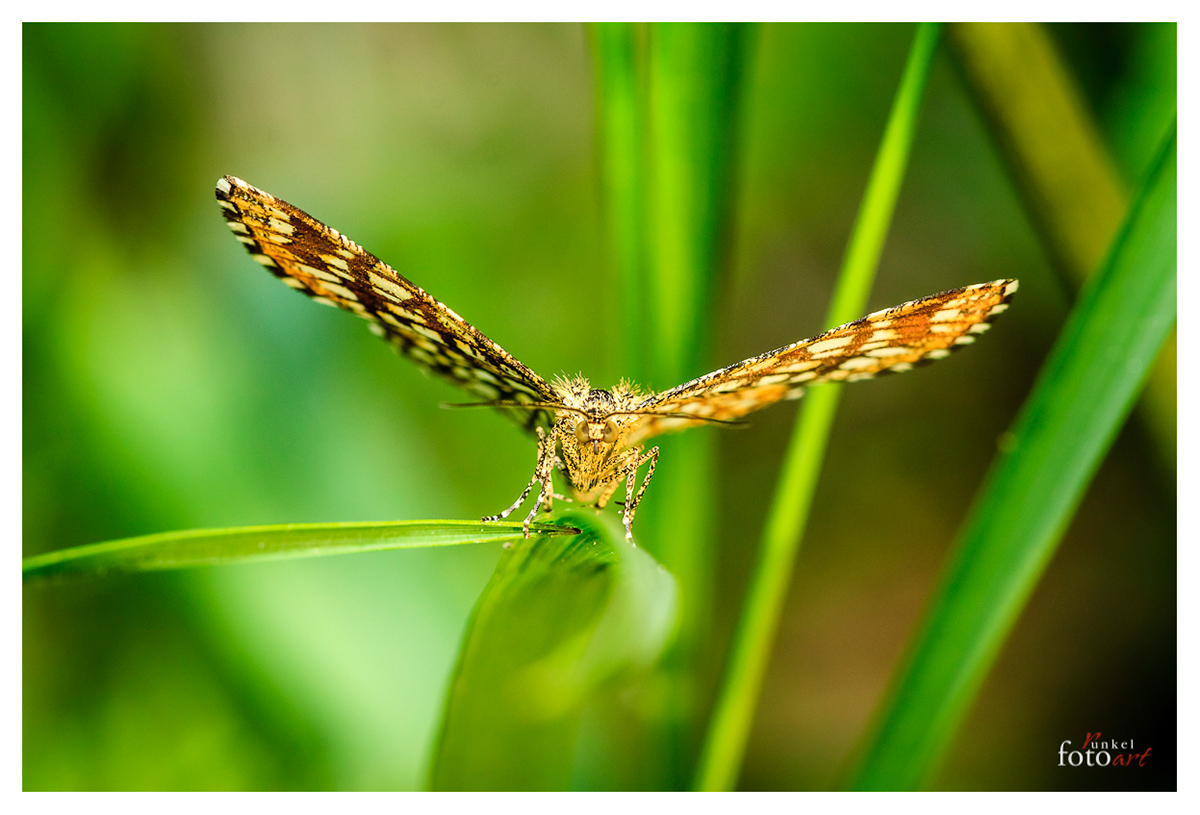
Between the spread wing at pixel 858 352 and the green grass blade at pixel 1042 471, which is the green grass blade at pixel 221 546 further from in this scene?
the green grass blade at pixel 1042 471

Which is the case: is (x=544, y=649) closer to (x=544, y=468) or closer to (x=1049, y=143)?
(x=544, y=468)

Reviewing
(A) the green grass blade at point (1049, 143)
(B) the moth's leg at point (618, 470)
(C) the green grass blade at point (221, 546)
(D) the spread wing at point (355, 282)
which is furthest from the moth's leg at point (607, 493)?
(A) the green grass blade at point (1049, 143)

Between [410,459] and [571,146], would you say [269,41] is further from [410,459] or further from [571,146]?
[410,459]

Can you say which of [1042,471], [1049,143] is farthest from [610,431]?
[1049,143]

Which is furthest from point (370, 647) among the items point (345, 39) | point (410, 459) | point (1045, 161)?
point (1045, 161)

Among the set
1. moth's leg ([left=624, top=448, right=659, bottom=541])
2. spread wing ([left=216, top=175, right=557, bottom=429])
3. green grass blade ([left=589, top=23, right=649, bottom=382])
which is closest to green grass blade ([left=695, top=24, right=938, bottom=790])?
moth's leg ([left=624, top=448, right=659, bottom=541])

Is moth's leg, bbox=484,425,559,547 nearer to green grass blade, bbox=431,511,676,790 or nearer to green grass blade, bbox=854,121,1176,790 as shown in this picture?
green grass blade, bbox=431,511,676,790
